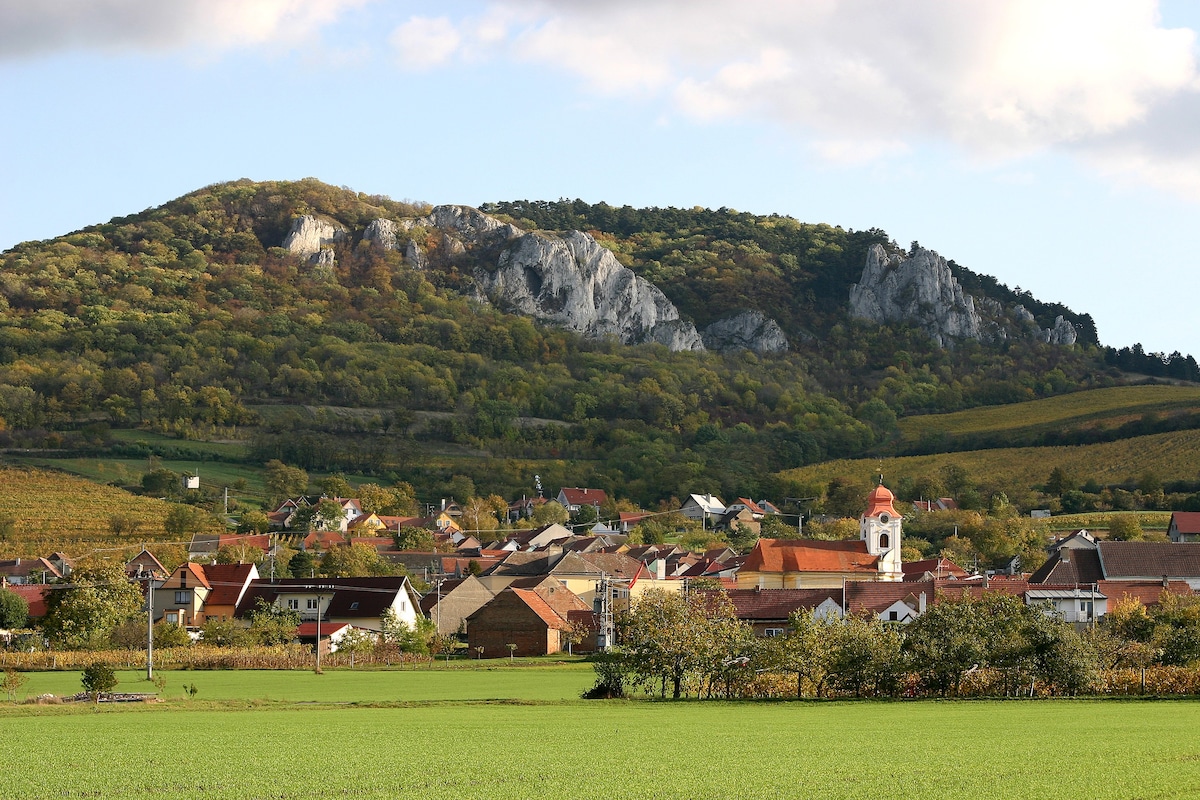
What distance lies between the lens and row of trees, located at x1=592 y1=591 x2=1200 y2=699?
41125mm

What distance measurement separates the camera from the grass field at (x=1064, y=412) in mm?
157750

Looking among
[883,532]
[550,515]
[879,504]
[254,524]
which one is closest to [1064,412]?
[550,515]

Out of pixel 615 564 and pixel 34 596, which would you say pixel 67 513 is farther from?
pixel 615 564

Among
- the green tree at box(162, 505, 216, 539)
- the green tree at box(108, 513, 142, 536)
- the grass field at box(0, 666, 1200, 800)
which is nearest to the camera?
the grass field at box(0, 666, 1200, 800)

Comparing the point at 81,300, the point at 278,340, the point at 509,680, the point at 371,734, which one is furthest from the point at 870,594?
the point at 81,300

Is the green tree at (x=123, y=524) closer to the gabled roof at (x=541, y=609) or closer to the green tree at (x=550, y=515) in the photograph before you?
the green tree at (x=550, y=515)

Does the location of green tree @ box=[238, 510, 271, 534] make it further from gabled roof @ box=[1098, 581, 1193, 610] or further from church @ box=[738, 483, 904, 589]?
gabled roof @ box=[1098, 581, 1193, 610]

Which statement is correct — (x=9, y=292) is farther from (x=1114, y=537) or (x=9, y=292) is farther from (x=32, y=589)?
(x=1114, y=537)

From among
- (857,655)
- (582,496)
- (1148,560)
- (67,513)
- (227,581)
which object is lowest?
(857,655)

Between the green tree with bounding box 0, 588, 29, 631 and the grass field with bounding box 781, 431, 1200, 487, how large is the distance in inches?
3494

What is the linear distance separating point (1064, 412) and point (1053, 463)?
3660cm

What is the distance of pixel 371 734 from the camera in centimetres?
Answer: 2848

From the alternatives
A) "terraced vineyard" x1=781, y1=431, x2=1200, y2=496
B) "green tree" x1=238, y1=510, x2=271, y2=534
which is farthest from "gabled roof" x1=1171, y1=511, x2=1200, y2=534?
"green tree" x1=238, y1=510, x2=271, y2=534

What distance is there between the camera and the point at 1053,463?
14025 centimetres
